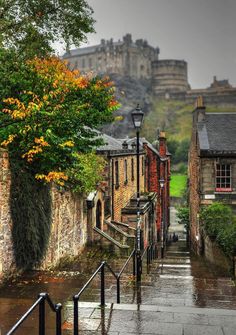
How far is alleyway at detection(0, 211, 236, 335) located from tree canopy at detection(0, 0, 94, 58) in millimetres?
10668

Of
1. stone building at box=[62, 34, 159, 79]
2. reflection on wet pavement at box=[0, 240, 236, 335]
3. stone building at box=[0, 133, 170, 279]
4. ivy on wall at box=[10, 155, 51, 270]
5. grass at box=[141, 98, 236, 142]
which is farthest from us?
stone building at box=[62, 34, 159, 79]

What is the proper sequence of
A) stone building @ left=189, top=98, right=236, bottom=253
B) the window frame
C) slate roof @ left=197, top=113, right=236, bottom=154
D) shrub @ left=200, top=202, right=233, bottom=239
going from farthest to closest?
the window frame < slate roof @ left=197, top=113, right=236, bottom=154 < stone building @ left=189, top=98, right=236, bottom=253 < shrub @ left=200, top=202, right=233, bottom=239

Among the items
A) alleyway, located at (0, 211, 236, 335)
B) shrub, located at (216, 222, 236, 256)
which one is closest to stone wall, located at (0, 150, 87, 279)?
alleyway, located at (0, 211, 236, 335)

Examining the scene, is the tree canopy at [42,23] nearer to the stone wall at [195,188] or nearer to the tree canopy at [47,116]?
the tree canopy at [47,116]

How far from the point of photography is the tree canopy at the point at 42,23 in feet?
58.9

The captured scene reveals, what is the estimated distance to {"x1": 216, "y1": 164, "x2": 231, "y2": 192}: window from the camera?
26.8 metres

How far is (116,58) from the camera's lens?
147625 millimetres

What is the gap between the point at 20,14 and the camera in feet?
60.1

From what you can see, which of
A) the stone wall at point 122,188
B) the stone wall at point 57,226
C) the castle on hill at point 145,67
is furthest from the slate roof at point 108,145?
the castle on hill at point 145,67

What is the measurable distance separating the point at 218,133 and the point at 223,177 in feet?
10.9

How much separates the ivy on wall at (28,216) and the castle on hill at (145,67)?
137 metres

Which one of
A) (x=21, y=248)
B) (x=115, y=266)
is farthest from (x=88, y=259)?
(x=21, y=248)

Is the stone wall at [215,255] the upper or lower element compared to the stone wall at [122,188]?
lower

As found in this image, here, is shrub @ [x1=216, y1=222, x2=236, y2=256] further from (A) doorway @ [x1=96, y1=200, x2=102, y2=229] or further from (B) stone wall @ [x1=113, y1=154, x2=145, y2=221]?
(A) doorway @ [x1=96, y1=200, x2=102, y2=229]
